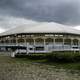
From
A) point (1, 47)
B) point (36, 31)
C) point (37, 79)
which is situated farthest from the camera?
point (36, 31)

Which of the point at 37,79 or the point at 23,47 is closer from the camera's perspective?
the point at 37,79

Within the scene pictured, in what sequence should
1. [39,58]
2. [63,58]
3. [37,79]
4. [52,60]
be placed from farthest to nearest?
[39,58] < [52,60] < [63,58] < [37,79]

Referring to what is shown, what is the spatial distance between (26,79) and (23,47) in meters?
43.1

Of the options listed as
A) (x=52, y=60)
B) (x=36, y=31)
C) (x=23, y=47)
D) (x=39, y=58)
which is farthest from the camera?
(x=36, y=31)

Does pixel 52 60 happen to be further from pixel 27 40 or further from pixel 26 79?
pixel 27 40

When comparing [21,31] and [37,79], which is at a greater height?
[21,31]

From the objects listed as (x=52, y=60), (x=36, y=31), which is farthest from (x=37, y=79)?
(x=36, y=31)

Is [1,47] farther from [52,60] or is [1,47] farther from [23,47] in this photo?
[52,60]

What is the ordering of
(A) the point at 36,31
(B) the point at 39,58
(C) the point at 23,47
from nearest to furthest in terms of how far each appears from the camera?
(B) the point at 39,58 → (C) the point at 23,47 → (A) the point at 36,31

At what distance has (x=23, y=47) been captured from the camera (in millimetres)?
61531

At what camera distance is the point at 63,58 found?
31531mm

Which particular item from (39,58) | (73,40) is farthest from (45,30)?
(39,58)

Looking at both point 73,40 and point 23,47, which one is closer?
point 23,47

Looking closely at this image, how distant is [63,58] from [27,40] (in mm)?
54849
